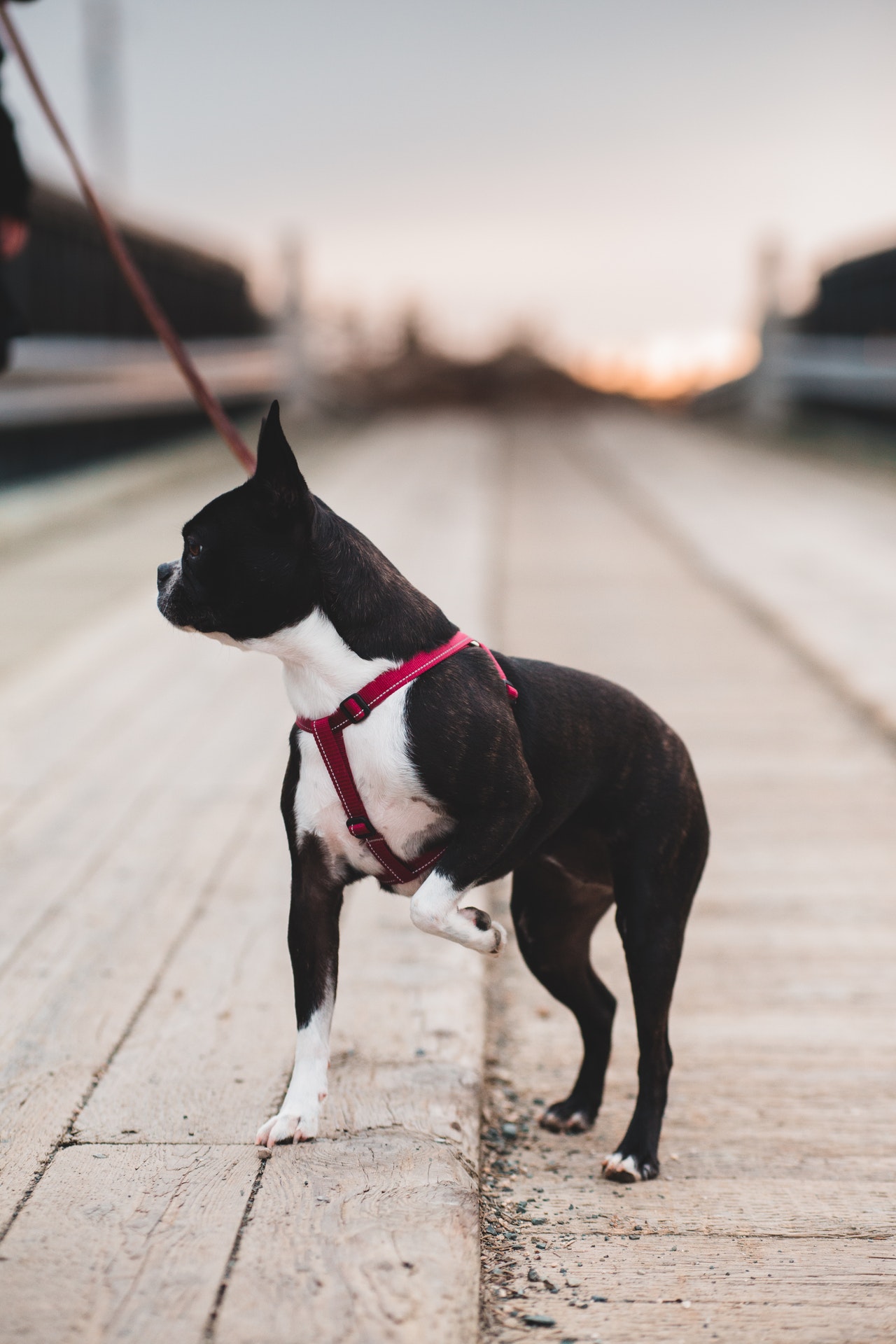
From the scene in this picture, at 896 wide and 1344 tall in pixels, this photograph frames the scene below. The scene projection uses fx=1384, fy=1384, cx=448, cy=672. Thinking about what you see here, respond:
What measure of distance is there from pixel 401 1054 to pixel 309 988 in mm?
496

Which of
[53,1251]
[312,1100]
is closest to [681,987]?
→ [312,1100]

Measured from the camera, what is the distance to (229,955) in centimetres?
317

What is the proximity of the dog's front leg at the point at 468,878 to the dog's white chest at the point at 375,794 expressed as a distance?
7 cm

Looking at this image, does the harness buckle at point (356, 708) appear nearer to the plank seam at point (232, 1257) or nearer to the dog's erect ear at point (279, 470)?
the dog's erect ear at point (279, 470)

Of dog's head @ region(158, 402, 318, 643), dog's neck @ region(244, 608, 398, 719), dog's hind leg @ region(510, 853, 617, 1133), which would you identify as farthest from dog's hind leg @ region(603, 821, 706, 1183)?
dog's head @ region(158, 402, 318, 643)

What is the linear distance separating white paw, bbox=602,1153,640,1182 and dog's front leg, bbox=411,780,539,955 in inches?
20.7

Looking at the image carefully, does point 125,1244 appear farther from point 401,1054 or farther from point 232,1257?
point 401,1054

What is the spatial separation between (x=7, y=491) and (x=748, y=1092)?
27.3 ft

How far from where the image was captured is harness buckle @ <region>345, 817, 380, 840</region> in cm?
221

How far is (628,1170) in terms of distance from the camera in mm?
2449

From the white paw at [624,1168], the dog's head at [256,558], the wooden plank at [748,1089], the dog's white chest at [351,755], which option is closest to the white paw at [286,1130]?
the wooden plank at [748,1089]

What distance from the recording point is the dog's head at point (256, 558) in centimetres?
216

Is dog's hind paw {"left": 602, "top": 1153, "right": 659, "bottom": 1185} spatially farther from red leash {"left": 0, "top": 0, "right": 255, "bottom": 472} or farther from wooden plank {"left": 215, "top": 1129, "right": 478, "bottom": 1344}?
red leash {"left": 0, "top": 0, "right": 255, "bottom": 472}

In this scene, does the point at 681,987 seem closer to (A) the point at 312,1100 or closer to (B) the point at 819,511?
(A) the point at 312,1100
